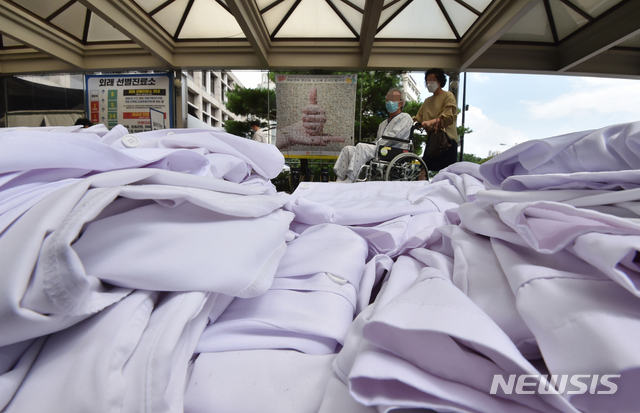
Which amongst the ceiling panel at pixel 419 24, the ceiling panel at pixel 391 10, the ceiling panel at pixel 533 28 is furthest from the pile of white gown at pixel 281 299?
the ceiling panel at pixel 533 28

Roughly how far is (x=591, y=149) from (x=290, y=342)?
40 centimetres

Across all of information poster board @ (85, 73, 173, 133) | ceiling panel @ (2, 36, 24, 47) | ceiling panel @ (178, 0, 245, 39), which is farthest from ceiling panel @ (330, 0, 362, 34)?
ceiling panel @ (2, 36, 24, 47)

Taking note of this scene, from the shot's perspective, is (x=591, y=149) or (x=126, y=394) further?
(x=591, y=149)

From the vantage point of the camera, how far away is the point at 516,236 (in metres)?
0.33

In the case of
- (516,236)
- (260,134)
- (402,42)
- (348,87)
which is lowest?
(516,236)

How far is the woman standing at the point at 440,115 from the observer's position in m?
2.84

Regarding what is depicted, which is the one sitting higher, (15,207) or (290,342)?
(15,207)

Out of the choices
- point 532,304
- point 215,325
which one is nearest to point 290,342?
point 215,325

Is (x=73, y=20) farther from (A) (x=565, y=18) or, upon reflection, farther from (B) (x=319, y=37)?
(A) (x=565, y=18)

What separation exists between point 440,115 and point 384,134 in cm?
60

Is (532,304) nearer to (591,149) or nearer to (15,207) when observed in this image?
(591,149)

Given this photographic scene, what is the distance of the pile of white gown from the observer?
21 cm

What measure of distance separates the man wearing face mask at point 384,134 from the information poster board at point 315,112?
1.23 metres

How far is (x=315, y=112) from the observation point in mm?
5059
